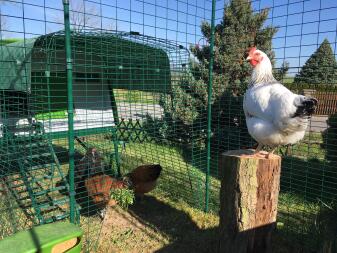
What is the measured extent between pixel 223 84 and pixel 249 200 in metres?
5.47

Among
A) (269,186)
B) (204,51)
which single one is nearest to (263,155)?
(269,186)

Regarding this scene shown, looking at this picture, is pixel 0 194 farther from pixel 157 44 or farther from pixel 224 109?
pixel 224 109

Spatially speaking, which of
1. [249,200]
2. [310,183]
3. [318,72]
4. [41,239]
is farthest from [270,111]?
[310,183]

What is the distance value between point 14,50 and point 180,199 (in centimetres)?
409

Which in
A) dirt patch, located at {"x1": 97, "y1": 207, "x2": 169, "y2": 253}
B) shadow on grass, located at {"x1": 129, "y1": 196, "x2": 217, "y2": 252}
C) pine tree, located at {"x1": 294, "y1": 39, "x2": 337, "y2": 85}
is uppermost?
pine tree, located at {"x1": 294, "y1": 39, "x2": 337, "y2": 85}

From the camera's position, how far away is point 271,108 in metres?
2.68

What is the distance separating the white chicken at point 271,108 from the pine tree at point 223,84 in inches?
157

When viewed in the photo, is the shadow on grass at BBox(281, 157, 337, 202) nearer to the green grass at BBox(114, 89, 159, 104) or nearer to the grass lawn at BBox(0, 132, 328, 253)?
the grass lawn at BBox(0, 132, 328, 253)

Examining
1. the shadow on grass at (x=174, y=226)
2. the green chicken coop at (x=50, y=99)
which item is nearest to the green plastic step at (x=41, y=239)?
the shadow on grass at (x=174, y=226)

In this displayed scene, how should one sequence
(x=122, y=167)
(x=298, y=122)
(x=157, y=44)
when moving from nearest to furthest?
(x=298, y=122)
(x=157, y=44)
(x=122, y=167)

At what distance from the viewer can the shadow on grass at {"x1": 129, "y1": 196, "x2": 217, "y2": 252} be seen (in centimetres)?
382

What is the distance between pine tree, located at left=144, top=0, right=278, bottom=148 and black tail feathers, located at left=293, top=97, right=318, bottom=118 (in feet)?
14.3

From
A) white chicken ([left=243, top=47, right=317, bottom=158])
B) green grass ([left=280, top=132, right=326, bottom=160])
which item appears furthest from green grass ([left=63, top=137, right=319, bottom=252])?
white chicken ([left=243, top=47, right=317, bottom=158])

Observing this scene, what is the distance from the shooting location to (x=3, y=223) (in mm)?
3789
